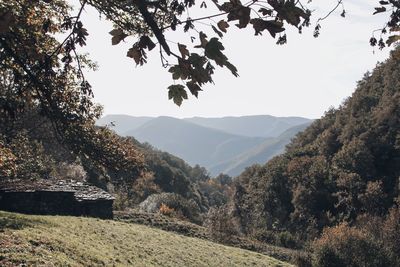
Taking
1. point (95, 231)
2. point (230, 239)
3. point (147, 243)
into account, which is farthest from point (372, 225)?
point (95, 231)

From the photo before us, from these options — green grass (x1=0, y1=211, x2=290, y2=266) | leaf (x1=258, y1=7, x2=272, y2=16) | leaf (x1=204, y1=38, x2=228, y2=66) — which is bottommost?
green grass (x1=0, y1=211, x2=290, y2=266)

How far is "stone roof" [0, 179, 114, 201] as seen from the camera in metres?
27.5

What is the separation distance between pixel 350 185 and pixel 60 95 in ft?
153

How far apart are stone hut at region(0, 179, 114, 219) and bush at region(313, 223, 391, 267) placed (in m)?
15.7

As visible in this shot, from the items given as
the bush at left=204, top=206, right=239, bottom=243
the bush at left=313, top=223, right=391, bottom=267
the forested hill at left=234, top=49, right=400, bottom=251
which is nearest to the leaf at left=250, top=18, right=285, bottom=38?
the bush at left=313, top=223, right=391, bottom=267

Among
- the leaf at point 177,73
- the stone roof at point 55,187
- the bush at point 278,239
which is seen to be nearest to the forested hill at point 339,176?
the bush at point 278,239

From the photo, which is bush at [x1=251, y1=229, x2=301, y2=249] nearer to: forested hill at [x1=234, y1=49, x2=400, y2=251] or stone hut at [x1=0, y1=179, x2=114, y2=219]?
forested hill at [x1=234, y1=49, x2=400, y2=251]

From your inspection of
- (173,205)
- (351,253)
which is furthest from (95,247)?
(173,205)

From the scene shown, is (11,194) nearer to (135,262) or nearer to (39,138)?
(39,138)

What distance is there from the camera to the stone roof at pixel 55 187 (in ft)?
90.3

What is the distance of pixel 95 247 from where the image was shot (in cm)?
1850

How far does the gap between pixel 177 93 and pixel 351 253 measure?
93.3 feet

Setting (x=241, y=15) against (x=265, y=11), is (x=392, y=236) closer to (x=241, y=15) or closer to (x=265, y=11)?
(x=265, y=11)

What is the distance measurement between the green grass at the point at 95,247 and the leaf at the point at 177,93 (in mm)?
10688
